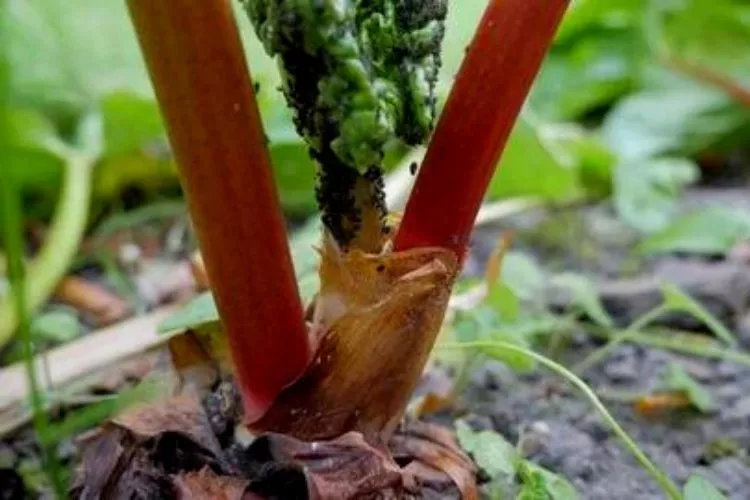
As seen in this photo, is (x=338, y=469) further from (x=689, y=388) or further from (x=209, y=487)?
(x=689, y=388)

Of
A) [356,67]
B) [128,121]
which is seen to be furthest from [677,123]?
[356,67]

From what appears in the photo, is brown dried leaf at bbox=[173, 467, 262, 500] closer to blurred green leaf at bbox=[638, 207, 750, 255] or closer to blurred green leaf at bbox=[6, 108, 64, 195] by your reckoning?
blurred green leaf at bbox=[638, 207, 750, 255]

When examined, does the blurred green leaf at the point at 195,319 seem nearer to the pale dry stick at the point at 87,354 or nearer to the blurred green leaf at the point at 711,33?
the pale dry stick at the point at 87,354

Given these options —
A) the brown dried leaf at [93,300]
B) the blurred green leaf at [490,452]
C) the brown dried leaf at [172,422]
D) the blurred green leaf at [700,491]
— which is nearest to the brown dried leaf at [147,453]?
the brown dried leaf at [172,422]

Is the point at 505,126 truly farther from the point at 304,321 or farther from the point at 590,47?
the point at 590,47

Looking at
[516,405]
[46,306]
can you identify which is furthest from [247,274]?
[46,306]

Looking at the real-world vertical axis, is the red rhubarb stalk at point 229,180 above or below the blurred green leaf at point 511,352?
above

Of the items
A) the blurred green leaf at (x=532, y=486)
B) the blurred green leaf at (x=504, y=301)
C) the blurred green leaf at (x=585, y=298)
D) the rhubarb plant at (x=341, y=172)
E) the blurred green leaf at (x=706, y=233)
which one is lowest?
the blurred green leaf at (x=706, y=233)
